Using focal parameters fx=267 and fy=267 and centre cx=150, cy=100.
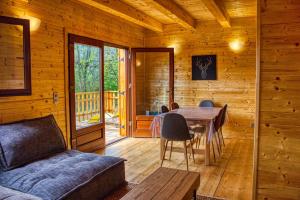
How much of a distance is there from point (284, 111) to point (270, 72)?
364mm

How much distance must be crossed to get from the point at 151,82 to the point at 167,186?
13.9ft

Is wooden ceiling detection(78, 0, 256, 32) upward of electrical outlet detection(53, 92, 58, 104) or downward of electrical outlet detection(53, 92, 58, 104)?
upward

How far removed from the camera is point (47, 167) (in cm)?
271

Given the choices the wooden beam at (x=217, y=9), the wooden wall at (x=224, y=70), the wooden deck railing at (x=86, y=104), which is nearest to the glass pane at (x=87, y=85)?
the wooden deck railing at (x=86, y=104)

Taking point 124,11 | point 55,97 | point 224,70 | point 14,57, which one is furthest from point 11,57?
point 224,70

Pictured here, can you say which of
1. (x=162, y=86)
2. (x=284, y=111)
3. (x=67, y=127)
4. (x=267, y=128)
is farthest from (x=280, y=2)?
(x=162, y=86)

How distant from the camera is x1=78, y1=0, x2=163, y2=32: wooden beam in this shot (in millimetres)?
3945

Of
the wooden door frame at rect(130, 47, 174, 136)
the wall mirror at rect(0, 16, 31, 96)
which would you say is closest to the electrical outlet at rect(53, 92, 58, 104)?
the wall mirror at rect(0, 16, 31, 96)

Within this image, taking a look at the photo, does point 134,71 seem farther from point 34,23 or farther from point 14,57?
point 14,57

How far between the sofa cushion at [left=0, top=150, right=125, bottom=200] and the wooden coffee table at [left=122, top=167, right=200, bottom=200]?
0.59 metres

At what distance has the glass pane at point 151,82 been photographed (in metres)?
6.16

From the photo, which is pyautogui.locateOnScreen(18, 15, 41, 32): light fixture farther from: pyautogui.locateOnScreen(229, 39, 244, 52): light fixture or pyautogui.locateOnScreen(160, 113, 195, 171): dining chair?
pyautogui.locateOnScreen(229, 39, 244, 52): light fixture

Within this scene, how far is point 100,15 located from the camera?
4.87 m

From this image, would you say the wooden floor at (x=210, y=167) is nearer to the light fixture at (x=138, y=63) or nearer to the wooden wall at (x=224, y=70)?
the wooden wall at (x=224, y=70)
